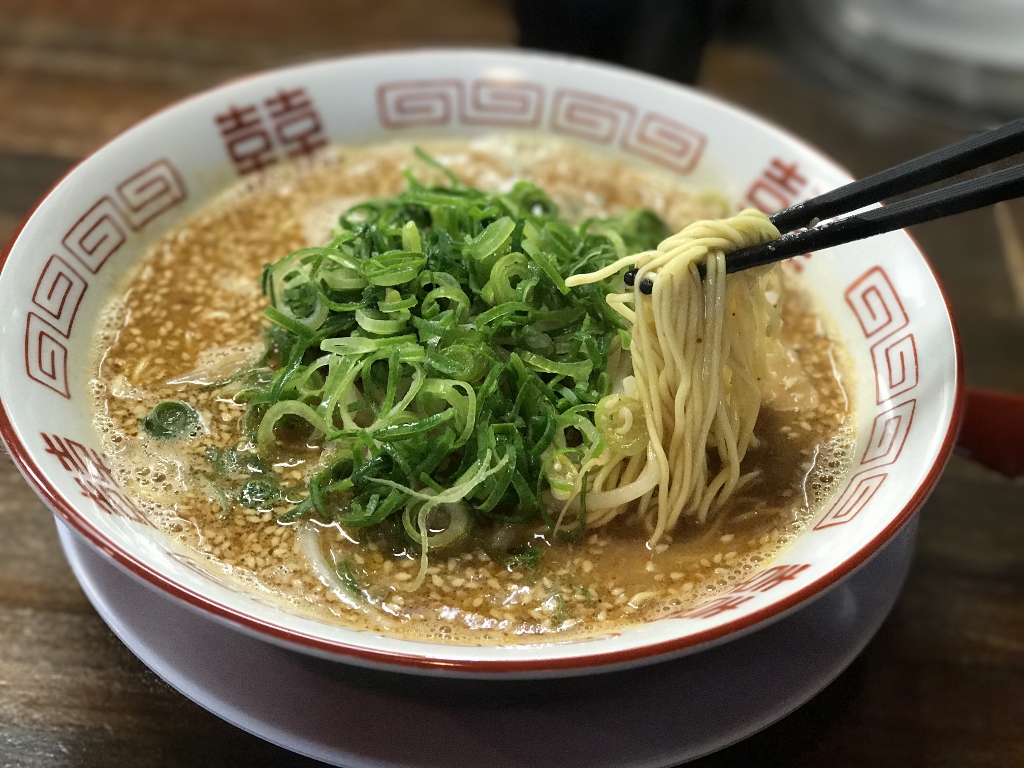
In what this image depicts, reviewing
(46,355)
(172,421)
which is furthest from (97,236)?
(172,421)

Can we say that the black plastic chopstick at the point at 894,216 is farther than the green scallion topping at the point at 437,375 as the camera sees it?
No

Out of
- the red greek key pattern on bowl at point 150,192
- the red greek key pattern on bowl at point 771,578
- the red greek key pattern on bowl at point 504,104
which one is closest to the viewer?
the red greek key pattern on bowl at point 771,578

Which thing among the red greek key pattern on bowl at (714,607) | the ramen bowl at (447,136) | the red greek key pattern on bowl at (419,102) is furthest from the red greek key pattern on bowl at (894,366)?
the red greek key pattern on bowl at (419,102)

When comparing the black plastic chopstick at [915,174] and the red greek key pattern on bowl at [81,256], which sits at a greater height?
the black plastic chopstick at [915,174]

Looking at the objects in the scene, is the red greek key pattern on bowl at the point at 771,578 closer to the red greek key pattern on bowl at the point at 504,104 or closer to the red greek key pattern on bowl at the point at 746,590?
the red greek key pattern on bowl at the point at 746,590

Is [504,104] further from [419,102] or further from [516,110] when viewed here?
[419,102]

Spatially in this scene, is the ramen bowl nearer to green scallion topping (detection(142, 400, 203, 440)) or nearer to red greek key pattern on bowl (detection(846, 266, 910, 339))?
red greek key pattern on bowl (detection(846, 266, 910, 339))

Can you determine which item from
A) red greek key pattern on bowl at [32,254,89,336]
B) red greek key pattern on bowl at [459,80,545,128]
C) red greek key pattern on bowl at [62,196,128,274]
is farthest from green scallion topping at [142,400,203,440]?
red greek key pattern on bowl at [459,80,545,128]

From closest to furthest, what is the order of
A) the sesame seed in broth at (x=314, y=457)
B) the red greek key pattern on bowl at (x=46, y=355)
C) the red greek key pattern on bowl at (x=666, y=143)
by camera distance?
the sesame seed in broth at (x=314, y=457)
the red greek key pattern on bowl at (x=46, y=355)
the red greek key pattern on bowl at (x=666, y=143)
